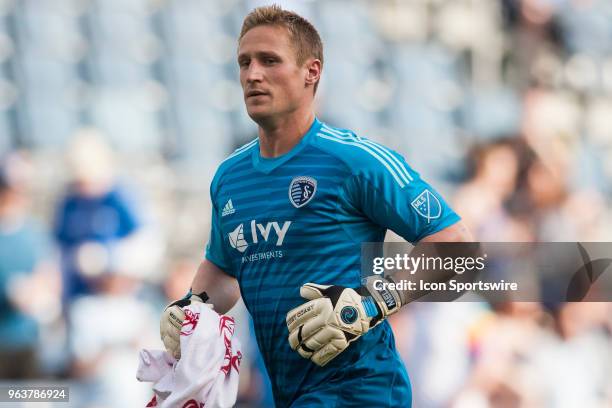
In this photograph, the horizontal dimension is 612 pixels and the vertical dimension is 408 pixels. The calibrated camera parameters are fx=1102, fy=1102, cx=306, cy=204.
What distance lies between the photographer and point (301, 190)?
3.48m

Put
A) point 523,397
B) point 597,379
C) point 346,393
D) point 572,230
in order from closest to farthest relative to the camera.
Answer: point 346,393 < point 523,397 < point 597,379 < point 572,230

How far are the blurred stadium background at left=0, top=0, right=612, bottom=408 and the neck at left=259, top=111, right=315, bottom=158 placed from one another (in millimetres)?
2903

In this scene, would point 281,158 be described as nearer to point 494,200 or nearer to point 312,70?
point 312,70

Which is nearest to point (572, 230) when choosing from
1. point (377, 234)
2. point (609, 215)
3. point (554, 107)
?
point (609, 215)

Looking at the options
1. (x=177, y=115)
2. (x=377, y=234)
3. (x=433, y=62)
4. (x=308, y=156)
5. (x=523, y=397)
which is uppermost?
(x=433, y=62)

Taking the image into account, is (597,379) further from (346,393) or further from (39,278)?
(346,393)

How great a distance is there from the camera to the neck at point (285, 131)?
3578 mm

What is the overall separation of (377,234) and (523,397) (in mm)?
3815

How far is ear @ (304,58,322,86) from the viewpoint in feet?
11.9

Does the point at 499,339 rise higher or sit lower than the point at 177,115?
lower

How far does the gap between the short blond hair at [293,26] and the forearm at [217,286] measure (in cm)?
83

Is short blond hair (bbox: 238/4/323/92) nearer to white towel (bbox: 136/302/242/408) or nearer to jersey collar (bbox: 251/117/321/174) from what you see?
jersey collar (bbox: 251/117/321/174)

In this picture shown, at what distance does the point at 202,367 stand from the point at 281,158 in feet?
2.36

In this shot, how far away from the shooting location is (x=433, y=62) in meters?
11.9
